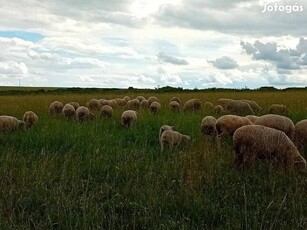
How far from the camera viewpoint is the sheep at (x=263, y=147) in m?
7.39

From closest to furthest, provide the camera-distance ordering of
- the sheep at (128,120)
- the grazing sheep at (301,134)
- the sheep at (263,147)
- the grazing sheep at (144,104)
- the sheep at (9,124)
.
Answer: the sheep at (263,147), the grazing sheep at (301,134), the sheep at (9,124), the sheep at (128,120), the grazing sheep at (144,104)

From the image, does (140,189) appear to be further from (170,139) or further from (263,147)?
(170,139)

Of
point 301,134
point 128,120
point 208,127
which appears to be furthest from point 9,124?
point 301,134

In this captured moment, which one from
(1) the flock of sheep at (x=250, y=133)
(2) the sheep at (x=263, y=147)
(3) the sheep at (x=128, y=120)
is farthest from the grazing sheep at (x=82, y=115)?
(2) the sheep at (x=263, y=147)

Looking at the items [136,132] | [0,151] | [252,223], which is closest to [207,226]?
[252,223]

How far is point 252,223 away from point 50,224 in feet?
7.83

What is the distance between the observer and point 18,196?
5.88 m

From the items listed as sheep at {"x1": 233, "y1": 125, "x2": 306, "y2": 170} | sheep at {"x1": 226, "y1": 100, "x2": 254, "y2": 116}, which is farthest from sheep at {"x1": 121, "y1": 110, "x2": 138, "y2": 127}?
sheep at {"x1": 233, "y1": 125, "x2": 306, "y2": 170}

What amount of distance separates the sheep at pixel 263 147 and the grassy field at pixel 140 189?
23 centimetres

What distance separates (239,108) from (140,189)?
36.9ft

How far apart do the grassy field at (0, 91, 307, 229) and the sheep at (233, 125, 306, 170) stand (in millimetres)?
227

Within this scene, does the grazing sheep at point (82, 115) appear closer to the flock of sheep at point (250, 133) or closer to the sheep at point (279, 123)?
the flock of sheep at point (250, 133)

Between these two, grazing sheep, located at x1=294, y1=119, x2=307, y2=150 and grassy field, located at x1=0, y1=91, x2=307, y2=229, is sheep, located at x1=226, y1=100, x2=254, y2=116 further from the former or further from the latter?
grassy field, located at x1=0, y1=91, x2=307, y2=229

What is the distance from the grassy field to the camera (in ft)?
16.6
